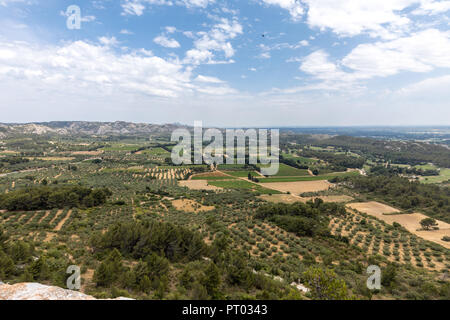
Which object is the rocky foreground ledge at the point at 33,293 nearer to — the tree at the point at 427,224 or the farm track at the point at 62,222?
the farm track at the point at 62,222

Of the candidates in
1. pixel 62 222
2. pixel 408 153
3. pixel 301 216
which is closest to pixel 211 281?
pixel 62 222

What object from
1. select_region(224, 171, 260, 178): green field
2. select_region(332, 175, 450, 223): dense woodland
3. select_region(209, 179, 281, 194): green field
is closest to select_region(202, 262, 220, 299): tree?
select_region(209, 179, 281, 194): green field

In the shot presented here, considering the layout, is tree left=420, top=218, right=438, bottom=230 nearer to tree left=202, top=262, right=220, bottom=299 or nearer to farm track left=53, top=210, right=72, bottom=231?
tree left=202, top=262, right=220, bottom=299

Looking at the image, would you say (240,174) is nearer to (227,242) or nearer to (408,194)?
(408,194)
